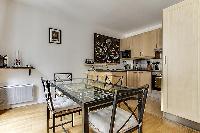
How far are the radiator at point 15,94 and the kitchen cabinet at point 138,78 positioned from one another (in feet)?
9.85

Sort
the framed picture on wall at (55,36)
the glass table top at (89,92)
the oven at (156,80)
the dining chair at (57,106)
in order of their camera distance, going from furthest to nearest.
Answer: the oven at (156,80)
the framed picture on wall at (55,36)
the dining chair at (57,106)
the glass table top at (89,92)

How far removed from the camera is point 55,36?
14.4ft

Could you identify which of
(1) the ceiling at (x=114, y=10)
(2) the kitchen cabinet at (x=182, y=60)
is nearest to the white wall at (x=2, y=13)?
(1) the ceiling at (x=114, y=10)

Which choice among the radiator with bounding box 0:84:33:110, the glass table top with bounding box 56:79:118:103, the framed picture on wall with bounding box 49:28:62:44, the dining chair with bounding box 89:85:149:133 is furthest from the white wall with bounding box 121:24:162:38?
the dining chair with bounding box 89:85:149:133

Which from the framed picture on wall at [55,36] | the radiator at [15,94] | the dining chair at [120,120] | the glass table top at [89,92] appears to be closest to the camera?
the dining chair at [120,120]

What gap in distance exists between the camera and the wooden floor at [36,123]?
240 cm

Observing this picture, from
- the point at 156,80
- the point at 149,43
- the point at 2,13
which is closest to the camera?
the point at 2,13

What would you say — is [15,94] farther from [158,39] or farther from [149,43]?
[158,39]

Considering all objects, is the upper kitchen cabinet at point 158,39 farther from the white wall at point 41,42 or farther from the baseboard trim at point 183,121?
the baseboard trim at point 183,121

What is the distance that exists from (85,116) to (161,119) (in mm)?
2071

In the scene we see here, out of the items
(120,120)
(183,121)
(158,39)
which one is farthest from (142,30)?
(120,120)

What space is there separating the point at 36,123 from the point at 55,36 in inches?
98.5

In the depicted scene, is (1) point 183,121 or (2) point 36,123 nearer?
(1) point 183,121

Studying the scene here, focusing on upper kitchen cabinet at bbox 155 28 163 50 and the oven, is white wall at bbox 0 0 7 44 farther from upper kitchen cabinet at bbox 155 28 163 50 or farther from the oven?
the oven
